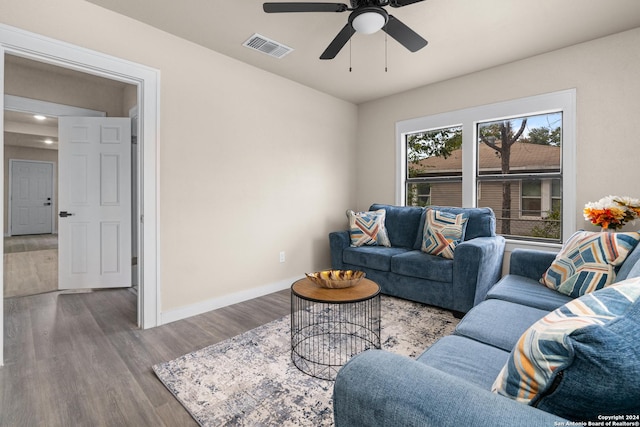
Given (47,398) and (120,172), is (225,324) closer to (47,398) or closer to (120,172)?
(47,398)

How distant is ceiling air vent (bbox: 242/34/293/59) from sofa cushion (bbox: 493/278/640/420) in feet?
9.80

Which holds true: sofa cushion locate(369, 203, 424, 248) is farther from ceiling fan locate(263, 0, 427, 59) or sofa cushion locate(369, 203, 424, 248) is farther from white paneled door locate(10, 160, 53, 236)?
white paneled door locate(10, 160, 53, 236)

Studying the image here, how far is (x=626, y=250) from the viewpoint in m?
1.85

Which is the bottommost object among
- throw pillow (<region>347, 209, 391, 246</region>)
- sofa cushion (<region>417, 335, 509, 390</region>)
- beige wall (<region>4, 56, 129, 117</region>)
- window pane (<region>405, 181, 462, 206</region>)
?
sofa cushion (<region>417, 335, 509, 390</region>)

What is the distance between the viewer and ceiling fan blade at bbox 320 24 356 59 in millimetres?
2170

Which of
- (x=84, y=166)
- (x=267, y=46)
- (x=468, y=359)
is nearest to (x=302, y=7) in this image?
(x=267, y=46)

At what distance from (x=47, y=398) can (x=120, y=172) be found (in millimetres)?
2838

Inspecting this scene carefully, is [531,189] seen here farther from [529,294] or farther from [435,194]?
[529,294]

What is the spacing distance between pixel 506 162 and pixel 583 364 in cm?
352

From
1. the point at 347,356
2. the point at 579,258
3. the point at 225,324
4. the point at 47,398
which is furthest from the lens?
the point at 225,324

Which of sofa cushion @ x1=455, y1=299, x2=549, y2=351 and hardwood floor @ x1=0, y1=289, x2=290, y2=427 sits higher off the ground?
sofa cushion @ x1=455, y1=299, x2=549, y2=351

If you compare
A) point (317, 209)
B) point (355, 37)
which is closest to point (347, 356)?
point (317, 209)

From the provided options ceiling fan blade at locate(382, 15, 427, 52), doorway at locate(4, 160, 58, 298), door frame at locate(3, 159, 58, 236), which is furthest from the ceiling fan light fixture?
door frame at locate(3, 159, 58, 236)

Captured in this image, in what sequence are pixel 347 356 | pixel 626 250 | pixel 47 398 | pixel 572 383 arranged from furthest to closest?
pixel 347 356, pixel 626 250, pixel 47 398, pixel 572 383
